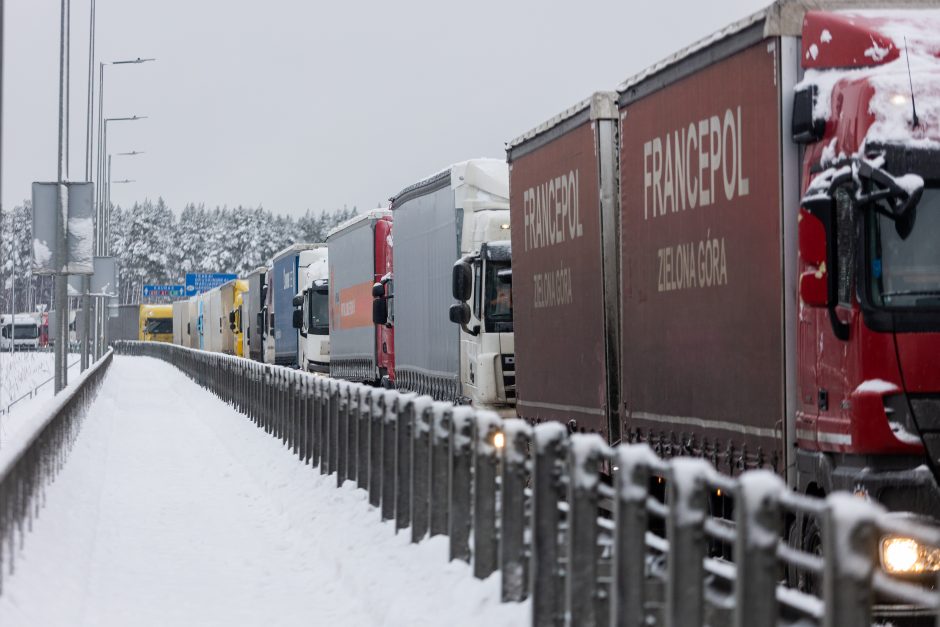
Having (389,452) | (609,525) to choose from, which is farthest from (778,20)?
(389,452)

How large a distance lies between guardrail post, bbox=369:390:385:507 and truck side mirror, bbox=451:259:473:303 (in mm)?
3693

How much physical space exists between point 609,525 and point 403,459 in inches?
225

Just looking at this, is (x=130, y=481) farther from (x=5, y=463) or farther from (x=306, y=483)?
(x=5, y=463)

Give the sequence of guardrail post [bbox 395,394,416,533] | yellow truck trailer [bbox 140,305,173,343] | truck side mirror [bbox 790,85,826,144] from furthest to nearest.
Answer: yellow truck trailer [bbox 140,305,173,343], guardrail post [bbox 395,394,416,533], truck side mirror [bbox 790,85,826,144]

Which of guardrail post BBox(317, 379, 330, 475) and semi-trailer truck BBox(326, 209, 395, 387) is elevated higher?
semi-trailer truck BBox(326, 209, 395, 387)

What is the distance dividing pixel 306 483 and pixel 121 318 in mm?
137521

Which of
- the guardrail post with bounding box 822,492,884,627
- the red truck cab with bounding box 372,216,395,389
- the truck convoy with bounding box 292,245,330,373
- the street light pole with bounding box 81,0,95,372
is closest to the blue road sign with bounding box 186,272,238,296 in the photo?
the street light pole with bounding box 81,0,95,372

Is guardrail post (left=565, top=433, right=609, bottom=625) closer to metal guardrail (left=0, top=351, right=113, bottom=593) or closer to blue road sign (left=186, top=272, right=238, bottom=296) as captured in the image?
metal guardrail (left=0, top=351, right=113, bottom=593)

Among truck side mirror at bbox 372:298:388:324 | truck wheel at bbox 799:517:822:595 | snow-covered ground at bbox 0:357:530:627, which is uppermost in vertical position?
truck side mirror at bbox 372:298:388:324

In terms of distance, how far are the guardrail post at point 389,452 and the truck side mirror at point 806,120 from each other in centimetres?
506

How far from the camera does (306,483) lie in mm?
18078

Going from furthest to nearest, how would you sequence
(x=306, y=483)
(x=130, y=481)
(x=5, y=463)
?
(x=130, y=481) → (x=306, y=483) → (x=5, y=463)

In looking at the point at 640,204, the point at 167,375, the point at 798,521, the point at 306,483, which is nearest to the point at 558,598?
the point at 798,521

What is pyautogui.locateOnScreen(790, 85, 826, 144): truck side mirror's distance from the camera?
9156 millimetres
